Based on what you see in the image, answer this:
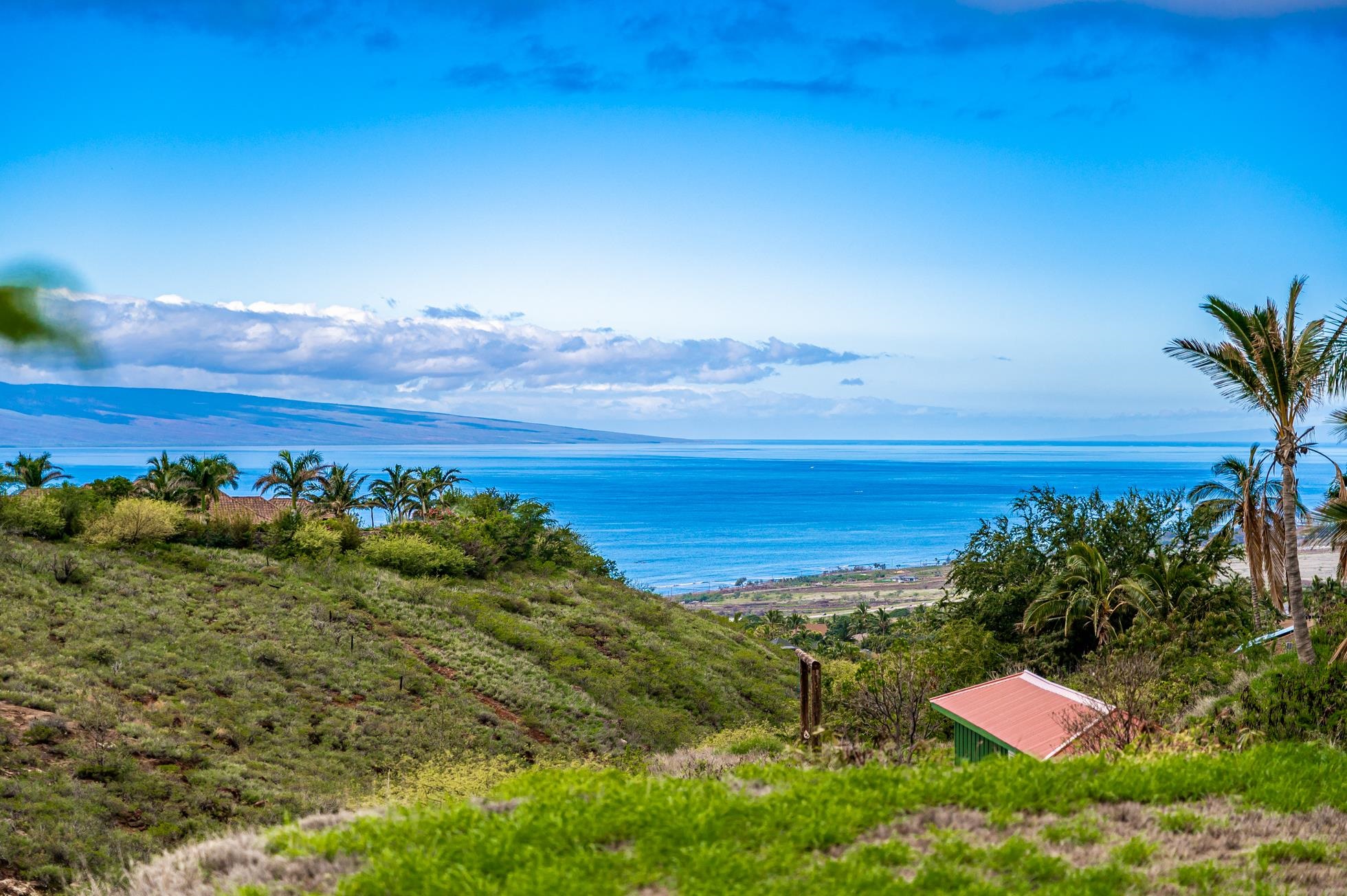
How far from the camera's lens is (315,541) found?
34.5 meters

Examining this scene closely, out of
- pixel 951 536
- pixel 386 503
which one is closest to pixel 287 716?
pixel 386 503

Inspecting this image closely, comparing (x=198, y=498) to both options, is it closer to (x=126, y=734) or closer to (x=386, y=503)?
(x=386, y=503)

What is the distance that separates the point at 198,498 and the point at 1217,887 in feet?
151

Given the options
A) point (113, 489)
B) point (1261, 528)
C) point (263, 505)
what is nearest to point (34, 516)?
point (113, 489)

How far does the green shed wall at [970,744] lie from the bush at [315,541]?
1073 inches

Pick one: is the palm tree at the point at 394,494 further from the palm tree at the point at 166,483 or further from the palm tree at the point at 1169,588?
the palm tree at the point at 1169,588

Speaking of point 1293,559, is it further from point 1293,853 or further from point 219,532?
point 219,532

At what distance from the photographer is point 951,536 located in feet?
503

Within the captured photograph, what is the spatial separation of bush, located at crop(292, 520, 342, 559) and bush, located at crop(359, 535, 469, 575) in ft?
5.63

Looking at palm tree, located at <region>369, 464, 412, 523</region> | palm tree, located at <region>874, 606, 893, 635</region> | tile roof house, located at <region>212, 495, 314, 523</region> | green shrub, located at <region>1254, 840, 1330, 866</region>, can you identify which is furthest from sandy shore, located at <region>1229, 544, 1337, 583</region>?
green shrub, located at <region>1254, 840, 1330, 866</region>

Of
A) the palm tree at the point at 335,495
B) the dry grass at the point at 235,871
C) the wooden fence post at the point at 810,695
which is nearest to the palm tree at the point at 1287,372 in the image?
the wooden fence post at the point at 810,695

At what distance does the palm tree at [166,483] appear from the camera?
4062cm

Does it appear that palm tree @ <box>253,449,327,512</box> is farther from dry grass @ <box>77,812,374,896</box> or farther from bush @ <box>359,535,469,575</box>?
dry grass @ <box>77,812,374,896</box>

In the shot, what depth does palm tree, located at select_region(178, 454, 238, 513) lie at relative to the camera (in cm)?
4244
